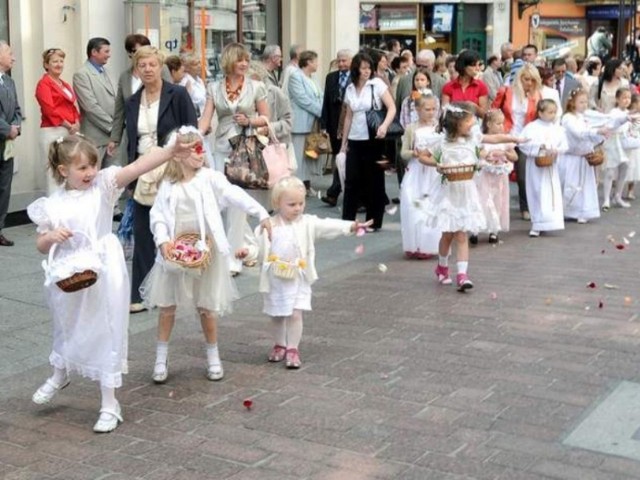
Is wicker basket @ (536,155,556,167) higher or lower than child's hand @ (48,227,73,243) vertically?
lower

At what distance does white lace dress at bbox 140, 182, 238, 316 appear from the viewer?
6.17 metres

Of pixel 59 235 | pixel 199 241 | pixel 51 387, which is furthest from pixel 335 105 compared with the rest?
pixel 59 235

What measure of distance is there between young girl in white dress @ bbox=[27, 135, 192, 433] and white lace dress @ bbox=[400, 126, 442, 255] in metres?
4.66

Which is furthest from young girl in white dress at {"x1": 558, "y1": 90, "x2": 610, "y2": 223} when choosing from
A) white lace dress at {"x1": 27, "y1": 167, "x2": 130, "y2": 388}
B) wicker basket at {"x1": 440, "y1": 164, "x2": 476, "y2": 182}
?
white lace dress at {"x1": 27, "y1": 167, "x2": 130, "y2": 388}

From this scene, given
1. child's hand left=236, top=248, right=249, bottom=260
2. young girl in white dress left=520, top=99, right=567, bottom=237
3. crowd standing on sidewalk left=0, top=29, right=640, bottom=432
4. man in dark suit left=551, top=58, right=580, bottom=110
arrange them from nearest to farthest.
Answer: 1. crowd standing on sidewalk left=0, top=29, right=640, bottom=432
2. child's hand left=236, top=248, right=249, bottom=260
3. young girl in white dress left=520, top=99, right=567, bottom=237
4. man in dark suit left=551, top=58, right=580, bottom=110

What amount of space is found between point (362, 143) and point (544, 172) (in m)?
2.08

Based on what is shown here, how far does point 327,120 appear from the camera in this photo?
44.0ft

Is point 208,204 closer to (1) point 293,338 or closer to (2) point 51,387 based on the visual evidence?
(1) point 293,338

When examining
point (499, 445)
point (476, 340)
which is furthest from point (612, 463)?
point (476, 340)

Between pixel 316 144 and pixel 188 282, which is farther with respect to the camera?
pixel 316 144

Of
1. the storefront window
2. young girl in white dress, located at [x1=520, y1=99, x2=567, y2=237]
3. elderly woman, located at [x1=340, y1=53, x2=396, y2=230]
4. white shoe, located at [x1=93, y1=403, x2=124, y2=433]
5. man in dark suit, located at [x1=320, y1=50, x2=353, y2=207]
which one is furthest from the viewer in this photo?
man in dark suit, located at [x1=320, y1=50, x2=353, y2=207]

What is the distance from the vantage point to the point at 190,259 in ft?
19.6

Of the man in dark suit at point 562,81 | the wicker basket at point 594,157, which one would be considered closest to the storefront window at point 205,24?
the man in dark suit at point 562,81

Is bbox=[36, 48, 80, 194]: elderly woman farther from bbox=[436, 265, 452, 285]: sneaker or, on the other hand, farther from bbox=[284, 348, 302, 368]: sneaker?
bbox=[284, 348, 302, 368]: sneaker
